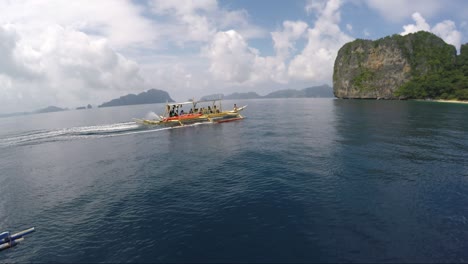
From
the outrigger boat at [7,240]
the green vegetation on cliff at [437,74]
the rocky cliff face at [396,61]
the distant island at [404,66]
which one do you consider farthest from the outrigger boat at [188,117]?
the rocky cliff face at [396,61]

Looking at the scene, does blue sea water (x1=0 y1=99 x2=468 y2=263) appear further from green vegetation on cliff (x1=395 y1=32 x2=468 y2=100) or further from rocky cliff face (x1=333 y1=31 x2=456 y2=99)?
rocky cliff face (x1=333 y1=31 x2=456 y2=99)

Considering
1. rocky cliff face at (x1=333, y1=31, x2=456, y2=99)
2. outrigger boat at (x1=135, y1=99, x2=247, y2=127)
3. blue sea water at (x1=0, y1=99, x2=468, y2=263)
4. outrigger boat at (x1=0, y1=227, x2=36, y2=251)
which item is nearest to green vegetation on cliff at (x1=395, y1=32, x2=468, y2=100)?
rocky cliff face at (x1=333, y1=31, x2=456, y2=99)

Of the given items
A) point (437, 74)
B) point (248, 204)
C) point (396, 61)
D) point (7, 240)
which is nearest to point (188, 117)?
point (248, 204)

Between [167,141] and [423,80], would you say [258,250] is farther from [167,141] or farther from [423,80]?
[423,80]

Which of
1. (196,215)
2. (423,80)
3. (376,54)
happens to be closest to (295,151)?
(196,215)

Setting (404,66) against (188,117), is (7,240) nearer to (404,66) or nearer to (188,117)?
(188,117)
